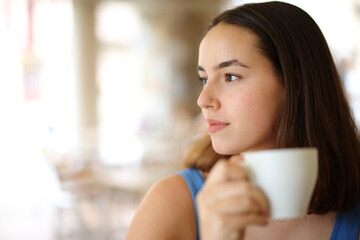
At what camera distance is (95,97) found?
613cm

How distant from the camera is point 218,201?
21.4 inches

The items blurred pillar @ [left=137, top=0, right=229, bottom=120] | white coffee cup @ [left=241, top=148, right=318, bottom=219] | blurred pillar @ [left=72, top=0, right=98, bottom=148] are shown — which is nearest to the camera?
white coffee cup @ [left=241, top=148, right=318, bottom=219]

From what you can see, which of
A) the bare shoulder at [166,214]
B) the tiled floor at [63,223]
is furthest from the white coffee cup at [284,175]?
the tiled floor at [63,223]

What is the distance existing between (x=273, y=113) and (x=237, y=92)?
0.11 m

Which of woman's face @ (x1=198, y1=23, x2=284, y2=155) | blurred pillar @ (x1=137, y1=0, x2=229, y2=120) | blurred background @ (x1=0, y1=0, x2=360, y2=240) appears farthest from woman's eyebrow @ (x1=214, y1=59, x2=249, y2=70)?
blurred pillar @ (x1=137, y1=0, x2=229, y2=120)

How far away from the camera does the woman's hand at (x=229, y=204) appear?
0.52 metres

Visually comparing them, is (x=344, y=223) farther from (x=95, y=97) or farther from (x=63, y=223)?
(x=95, y=97)

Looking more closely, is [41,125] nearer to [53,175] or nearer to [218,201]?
[53,175]

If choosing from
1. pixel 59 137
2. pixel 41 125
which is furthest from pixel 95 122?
pixel 41 125

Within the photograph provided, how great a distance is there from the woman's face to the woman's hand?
0.30 metres

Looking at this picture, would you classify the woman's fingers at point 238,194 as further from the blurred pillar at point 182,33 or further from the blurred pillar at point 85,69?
the blurred pillar at point 182,33

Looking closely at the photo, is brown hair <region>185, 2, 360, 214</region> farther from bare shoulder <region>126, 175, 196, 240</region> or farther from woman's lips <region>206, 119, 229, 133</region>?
bare shoulder <region>126, 175, 196, 240</region>

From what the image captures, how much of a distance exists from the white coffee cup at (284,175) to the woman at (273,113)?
0.32m

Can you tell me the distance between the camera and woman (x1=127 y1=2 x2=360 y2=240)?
33.8 inches
